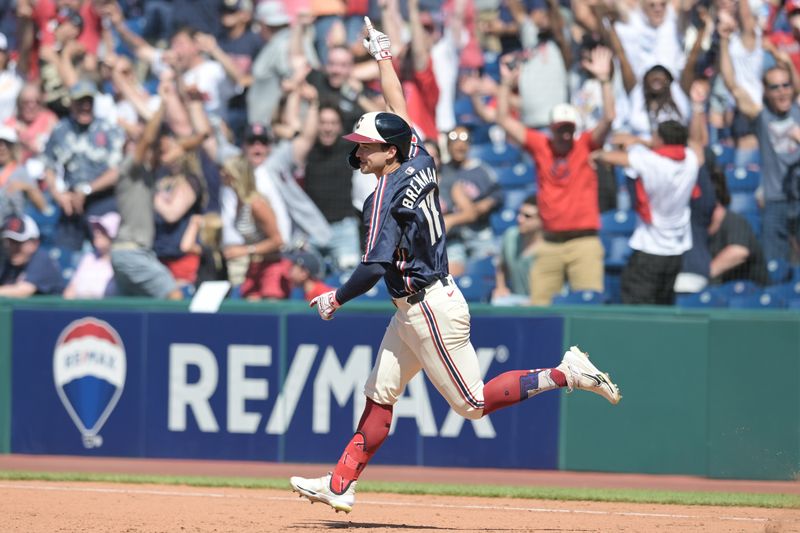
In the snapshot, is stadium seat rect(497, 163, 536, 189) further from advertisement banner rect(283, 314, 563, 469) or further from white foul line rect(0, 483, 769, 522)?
white foul line rect(0, 483, 769, 522)

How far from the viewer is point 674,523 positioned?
287 inches

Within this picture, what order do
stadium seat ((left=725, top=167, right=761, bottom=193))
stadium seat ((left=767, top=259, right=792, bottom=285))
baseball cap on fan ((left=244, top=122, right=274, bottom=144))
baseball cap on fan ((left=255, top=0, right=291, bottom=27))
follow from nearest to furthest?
stadium seat ((left=767, top=259, right=792, bottom=285)) < stadium seat ((left=725, top=167, right=761, bottom=193)) < baseball cap on fan ((left=244, top=122, right=274, bottom=144)) < baseball cap on fan ((left=255, top=0, right=291, bottom=27))

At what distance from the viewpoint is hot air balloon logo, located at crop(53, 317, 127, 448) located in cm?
1041

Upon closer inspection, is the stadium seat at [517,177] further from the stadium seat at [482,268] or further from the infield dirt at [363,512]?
the infield dirt at [363,512]

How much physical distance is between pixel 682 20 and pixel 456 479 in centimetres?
496

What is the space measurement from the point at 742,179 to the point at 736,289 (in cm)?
102

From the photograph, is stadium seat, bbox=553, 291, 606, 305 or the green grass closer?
the green grass

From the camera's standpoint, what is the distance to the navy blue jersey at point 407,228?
6230mm

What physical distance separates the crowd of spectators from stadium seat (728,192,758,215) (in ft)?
0.06

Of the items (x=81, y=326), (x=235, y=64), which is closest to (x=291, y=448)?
(x=81, y=326)

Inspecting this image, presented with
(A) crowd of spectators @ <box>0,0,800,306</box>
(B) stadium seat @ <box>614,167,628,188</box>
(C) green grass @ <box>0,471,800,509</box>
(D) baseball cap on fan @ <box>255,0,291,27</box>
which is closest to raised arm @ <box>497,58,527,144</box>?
(A) crowd of spectators @ <box>0,0,800,306</box>

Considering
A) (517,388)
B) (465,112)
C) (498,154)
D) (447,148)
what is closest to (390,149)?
(517,388)

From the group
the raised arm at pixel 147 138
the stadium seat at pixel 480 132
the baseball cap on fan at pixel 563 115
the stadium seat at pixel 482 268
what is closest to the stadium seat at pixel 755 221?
the baseball cap on fan at pixel 563 115

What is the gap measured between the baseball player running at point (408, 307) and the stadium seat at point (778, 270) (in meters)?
4.45
